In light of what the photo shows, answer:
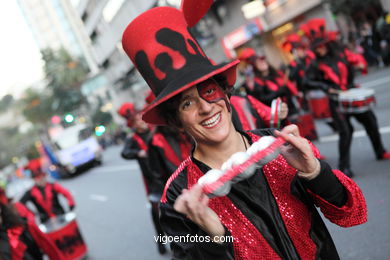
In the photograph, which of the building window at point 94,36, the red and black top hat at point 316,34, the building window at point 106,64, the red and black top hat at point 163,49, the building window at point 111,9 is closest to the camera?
the red and black top hat at point 163,49

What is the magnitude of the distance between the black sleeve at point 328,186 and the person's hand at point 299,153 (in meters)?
0.03

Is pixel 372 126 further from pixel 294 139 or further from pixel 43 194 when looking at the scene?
pixel 43 194

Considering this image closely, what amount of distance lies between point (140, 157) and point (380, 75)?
10.1m

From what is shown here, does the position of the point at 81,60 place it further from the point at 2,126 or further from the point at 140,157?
the point at 140,157

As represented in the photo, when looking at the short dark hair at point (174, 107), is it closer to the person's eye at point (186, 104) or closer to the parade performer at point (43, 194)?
the person's eye at point (186, 104)

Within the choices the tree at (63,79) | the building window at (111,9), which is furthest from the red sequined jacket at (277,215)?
the tree at (63,79)

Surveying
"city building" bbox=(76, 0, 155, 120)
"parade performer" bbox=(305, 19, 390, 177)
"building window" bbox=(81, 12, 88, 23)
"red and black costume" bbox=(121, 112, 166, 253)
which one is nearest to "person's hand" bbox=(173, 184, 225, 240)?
"red and black costume" bbox=(121, 112, 166, 253)

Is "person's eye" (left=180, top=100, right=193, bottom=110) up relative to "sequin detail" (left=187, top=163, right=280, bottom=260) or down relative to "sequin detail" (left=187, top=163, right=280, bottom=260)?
up

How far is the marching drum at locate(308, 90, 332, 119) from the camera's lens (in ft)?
22.6

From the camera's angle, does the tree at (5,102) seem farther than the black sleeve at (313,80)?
Yes

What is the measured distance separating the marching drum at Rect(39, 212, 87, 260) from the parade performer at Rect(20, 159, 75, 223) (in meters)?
0.19

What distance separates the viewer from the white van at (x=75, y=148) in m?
23.2

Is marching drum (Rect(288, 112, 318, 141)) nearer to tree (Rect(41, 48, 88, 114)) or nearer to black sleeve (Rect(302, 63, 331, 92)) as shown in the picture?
black sleeve (Rect(302, 63, 331, 92))

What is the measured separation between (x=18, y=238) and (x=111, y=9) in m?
36.1
